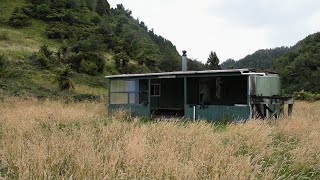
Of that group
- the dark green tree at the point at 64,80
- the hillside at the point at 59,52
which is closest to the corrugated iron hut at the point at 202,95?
the hillside at the point at 59,52

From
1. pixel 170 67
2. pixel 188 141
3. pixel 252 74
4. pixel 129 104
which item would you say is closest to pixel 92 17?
pixel 170 67

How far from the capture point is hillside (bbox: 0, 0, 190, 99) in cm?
3073

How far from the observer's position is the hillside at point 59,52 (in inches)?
1210

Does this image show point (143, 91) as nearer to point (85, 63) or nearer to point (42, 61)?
point (42, 61)

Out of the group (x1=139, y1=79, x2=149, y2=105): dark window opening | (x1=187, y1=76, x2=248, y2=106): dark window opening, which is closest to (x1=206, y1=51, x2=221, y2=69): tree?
(x1=187, y1=76, x2=248, y2=106): dark window opening

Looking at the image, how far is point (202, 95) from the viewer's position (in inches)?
794

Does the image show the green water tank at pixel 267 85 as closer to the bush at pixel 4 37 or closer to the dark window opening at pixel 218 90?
the dark window opening at pixel 218 90

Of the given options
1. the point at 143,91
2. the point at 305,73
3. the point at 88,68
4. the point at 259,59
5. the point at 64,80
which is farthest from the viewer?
the point at 259,59

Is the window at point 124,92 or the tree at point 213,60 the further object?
the tree at point 213,60

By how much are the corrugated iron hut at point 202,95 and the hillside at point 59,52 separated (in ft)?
25.5

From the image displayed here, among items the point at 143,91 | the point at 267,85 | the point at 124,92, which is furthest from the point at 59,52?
the point at 267,85

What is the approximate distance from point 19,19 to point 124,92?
39.3 m

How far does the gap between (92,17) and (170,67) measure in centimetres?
2070

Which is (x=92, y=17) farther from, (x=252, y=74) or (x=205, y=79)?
(x=252, y=74)
